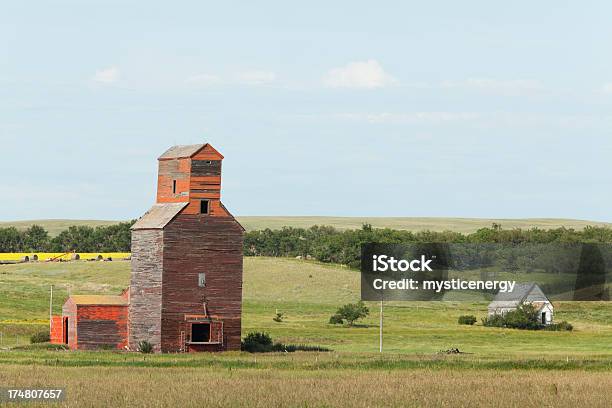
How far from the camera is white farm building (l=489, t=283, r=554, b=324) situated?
106 m

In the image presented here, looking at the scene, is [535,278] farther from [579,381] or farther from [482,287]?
[579,381]

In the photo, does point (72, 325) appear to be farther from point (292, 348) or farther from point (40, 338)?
point (292, 348)

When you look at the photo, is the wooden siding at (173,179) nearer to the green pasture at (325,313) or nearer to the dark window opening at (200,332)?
the dark window opening at (200,332)

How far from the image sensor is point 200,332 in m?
82.6

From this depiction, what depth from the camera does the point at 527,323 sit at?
107125 mm

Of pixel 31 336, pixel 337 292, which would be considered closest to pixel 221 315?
pixel 31 336

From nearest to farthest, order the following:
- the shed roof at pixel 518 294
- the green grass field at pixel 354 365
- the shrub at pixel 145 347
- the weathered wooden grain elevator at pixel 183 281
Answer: the green grass field at pixel 354 365 → the shrub at pixel 145 347 → the weathered wooden grain elevator at pixel 183 281 → the shed roof at pixel 518 294

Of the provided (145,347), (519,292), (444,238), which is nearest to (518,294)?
(519,292)

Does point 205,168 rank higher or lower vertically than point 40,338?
higher

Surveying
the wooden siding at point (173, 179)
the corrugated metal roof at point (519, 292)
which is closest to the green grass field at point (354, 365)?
the corrugated metal roof at point (519, 292)

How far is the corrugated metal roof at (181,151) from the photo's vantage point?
83812mm

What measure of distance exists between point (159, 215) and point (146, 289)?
515 centimetres

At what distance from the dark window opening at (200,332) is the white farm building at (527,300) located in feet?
110

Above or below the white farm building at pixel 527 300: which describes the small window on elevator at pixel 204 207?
above
